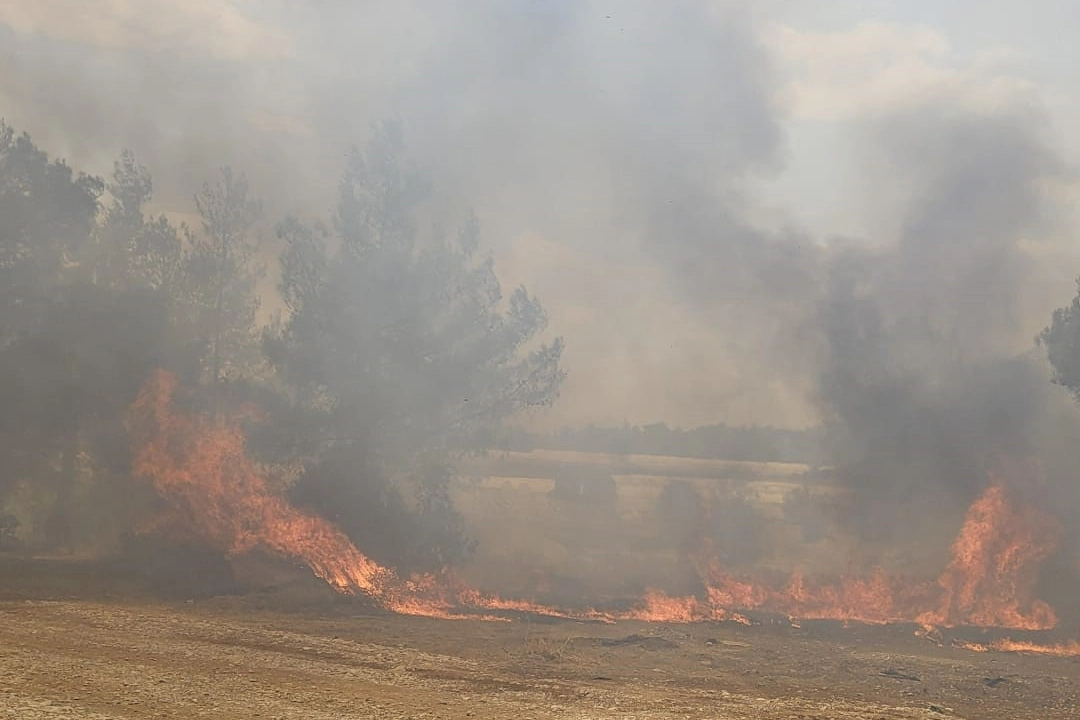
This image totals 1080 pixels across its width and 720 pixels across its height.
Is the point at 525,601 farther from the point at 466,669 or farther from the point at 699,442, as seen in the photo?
the point at 699,442

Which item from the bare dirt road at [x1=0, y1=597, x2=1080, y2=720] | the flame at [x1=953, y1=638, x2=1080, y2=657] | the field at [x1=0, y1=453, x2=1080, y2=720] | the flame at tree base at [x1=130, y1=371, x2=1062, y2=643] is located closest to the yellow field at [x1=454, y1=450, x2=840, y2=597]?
the field at [x1=0, y1=453, x2=1080, y2=720]

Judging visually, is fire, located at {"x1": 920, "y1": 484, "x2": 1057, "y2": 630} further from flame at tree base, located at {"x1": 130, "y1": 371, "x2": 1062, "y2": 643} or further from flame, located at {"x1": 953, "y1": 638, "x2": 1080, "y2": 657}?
flame, located at {"x1": 953, "y1": 638, "x2": 1080, "y2": 657}

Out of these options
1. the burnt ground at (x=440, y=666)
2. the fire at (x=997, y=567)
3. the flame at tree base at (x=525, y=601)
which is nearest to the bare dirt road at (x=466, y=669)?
the burnt ground at (x=440, y=666)

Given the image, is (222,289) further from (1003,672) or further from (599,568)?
(1003,672)

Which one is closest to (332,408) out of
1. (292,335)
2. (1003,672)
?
(292,335)

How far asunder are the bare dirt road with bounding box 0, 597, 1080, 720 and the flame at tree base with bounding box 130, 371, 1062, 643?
1.82 metres

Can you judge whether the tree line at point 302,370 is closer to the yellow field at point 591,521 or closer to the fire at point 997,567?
the yellow field at point 591,521

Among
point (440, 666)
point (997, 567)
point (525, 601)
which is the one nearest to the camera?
point (440, 666)

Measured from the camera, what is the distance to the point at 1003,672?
53.1 feet

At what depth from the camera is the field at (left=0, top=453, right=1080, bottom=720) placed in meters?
11.6

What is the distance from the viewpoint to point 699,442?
4762 centimetres

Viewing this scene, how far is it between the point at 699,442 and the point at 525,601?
28168mm

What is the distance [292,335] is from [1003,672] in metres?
19.0

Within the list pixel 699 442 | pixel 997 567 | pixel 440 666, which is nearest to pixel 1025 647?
pixel 997 567
